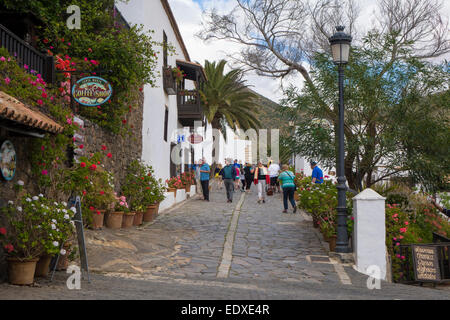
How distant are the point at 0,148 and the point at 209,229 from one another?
6754mm

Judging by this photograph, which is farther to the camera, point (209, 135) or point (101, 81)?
point (209, 135)

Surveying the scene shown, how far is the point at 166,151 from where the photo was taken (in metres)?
18.8

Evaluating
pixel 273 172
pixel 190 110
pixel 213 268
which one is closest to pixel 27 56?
pixel 213 268

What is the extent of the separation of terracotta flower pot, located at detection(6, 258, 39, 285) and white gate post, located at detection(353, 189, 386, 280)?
17.8 ft

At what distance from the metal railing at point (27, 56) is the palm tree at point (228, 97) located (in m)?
21.5

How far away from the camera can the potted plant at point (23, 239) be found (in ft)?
19.7

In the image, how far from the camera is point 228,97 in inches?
1218

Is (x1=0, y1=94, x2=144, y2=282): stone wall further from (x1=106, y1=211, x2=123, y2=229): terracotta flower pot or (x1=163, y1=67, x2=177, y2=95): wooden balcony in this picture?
(x1=163, y1=67, x2=177, y2=95): wooden balcony

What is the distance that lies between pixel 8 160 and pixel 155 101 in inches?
408

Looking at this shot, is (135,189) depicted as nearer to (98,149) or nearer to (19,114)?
(98,149)

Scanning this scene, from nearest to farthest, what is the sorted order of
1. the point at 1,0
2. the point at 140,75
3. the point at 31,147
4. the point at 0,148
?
the point at 0,148 → the point at 31,147 → the point at 1,0 → the point at 140,75

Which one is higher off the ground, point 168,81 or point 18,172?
point 168,81
